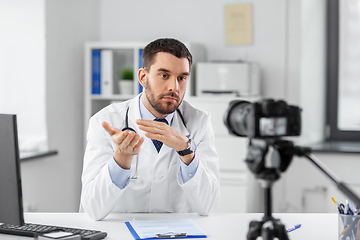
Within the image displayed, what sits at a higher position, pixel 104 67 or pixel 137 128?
pixel 104 67

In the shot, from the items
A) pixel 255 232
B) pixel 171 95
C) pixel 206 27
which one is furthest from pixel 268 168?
pixel 206 27

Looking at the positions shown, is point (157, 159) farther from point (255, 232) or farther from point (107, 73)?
point (107, 73)

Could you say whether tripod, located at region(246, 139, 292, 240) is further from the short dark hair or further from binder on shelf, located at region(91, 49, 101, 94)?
binder on shelf, located at region(91, 49, 101, 94)

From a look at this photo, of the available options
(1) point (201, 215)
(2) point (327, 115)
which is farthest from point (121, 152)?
(2) point (327, 115)

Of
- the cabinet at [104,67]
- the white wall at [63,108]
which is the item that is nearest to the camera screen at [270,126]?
the white wall at [63,108]

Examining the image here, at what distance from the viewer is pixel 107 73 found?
11.1ft

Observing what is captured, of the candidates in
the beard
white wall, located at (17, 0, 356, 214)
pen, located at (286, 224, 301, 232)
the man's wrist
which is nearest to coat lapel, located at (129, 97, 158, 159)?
the beard

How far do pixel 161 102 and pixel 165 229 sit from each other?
522 millimetres

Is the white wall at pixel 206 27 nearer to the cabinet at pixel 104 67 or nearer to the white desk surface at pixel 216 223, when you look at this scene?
the cabinet at pixel 104 67

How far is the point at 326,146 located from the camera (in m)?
3.38

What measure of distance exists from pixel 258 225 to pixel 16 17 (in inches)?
95.3

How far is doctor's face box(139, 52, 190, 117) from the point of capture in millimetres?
1770

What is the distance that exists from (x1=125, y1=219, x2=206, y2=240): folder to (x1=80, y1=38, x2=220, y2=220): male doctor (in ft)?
0.49

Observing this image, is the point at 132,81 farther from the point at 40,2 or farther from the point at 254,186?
the point at 254,186
